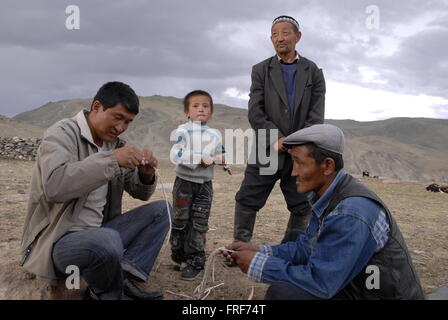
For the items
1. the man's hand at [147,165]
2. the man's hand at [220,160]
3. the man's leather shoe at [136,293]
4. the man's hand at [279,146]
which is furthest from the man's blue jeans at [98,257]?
the man's hand at [279,146]

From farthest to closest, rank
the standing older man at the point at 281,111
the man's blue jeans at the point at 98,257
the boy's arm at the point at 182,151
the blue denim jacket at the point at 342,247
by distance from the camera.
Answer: the standing older man at the point at 281,111, the boy's arm at the point at 182,151, the man's blue jeans at the point at 98,257, the blue denim jacket at the point at 342,247

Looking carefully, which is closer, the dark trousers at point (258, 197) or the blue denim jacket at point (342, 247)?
the blue denim jacket at point (342, 247)

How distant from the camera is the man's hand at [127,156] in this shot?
9.17 ft

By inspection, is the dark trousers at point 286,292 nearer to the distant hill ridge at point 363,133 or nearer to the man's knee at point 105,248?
the man's knee at point 105,248

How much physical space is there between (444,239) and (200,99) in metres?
4.40

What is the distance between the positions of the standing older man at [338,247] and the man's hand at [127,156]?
2.95 feet

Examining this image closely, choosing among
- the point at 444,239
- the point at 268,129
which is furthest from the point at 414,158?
the point at 268,129

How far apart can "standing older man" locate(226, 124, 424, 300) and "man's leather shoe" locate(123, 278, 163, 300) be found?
0.94m

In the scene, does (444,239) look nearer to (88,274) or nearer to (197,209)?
(197,209)

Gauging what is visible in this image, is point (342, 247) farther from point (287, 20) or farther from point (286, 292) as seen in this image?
point (287, 20)

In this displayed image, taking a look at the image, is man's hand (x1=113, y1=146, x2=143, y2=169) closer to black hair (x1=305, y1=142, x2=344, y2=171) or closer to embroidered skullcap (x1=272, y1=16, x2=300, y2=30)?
black hair (x1=305, y1=142, x2=344, y2=171)

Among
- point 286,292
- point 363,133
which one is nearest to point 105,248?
point 286,292

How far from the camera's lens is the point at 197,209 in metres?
4.07

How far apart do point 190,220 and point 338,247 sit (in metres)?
2.06
